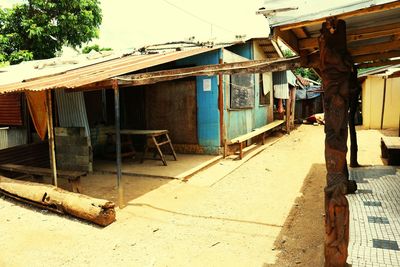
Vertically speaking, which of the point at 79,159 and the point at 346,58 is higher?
the point at 346,58

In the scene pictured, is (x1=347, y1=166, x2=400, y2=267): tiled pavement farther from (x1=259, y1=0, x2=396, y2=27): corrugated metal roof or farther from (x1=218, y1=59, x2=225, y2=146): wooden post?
(x1=218, y1=59, x2=225, y2=146): wooden post

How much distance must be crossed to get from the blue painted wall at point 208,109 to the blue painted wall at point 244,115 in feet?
1.42

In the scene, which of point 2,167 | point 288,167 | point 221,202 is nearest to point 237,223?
point 221,202

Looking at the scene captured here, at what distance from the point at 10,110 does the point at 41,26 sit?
7.00 m

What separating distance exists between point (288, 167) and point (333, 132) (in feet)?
18.2

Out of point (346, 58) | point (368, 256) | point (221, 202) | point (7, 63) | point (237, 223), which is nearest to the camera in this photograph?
point (346, 58)

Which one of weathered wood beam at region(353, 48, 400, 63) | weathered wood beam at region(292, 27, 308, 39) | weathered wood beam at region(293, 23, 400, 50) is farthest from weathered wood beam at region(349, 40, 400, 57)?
weathered wood beam at region(292, 27, 308, 39)

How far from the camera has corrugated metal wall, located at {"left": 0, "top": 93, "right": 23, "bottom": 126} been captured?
9039mm

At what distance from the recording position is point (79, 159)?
25.5 feet

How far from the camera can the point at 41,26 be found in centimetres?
1449

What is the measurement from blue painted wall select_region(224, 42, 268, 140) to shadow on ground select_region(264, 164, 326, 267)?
4020mm

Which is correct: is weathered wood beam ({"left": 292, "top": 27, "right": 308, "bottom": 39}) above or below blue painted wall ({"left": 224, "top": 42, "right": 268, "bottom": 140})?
above

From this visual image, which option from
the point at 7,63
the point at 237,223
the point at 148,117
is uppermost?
the point at 7,63

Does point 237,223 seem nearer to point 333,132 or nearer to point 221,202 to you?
point 221,202
